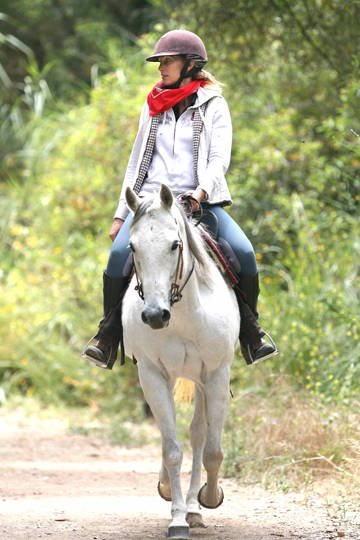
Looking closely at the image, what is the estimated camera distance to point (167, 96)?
4629 millimetres

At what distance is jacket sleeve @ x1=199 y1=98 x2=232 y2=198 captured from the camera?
4.45m

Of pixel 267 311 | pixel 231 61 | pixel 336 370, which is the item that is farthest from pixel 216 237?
pixel 231 61

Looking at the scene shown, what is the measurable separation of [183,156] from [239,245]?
0.69 meters

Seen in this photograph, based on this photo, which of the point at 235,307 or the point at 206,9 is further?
the point at 206,9

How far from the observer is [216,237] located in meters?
4.71

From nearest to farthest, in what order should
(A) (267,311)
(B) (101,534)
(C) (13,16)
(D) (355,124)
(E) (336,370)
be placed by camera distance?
(B) (101,534), (E) (336,370), (A) (267,311), (D) (355,124), (C) (13,16)

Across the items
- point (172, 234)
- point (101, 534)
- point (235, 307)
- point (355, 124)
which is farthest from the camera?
point (355, 124)

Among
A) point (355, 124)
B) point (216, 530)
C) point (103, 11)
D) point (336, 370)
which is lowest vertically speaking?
point (216, 530)

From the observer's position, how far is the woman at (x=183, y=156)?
15.0 ft

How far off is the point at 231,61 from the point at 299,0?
4.38 ft

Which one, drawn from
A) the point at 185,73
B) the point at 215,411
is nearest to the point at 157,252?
the point at 215,411

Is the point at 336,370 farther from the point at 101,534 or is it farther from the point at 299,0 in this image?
the point at 299,0

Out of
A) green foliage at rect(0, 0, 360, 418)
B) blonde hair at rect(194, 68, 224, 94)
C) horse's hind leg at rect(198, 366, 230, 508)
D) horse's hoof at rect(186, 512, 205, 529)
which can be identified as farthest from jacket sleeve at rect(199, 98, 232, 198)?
horse's hoof at rect(186, 512, 205, 529)

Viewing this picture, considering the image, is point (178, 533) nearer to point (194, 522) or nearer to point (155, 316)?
point (194, 522)
